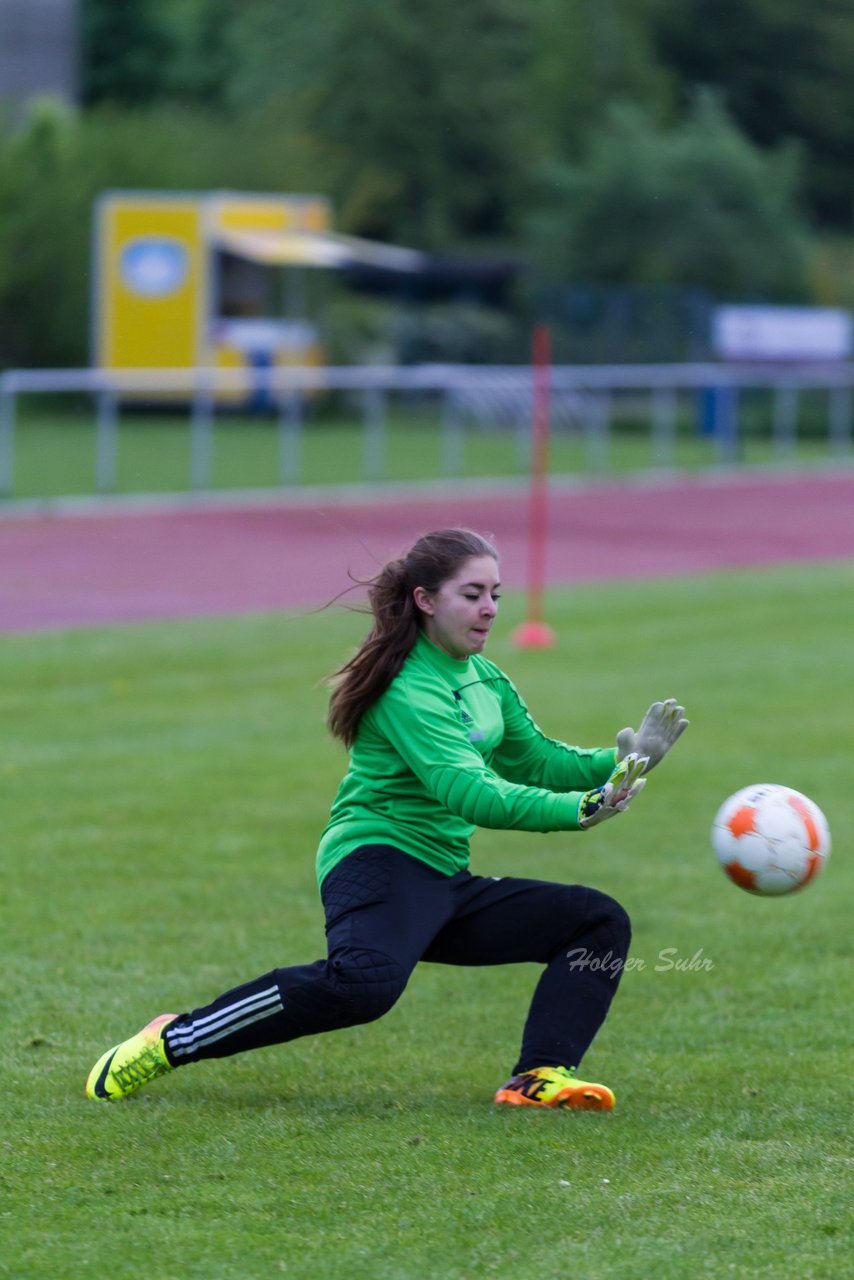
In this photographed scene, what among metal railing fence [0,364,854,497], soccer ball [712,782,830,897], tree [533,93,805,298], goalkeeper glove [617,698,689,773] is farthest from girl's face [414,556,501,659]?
tree [533,93,805,298]

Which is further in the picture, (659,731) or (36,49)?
(36,49)

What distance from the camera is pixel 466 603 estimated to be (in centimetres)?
474

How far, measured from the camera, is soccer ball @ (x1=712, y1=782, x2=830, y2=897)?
499cm

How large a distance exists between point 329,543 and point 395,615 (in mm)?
13885

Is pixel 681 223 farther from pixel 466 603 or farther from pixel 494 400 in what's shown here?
pixel 466 603

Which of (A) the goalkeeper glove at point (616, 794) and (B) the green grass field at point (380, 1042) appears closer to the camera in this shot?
(B) the green grass field at point (380, 1042)

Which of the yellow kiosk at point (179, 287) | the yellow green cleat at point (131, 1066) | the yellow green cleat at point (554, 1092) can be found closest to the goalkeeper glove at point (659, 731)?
the yellow green cleat at point (554, 1092)

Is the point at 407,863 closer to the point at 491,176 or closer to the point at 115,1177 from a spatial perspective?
the point at 115,1177

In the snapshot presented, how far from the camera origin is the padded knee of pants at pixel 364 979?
15.2 ft

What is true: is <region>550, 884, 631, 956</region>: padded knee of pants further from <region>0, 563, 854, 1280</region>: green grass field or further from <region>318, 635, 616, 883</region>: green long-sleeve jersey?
<region>0, 563, 854, 1280</region>: green grass field

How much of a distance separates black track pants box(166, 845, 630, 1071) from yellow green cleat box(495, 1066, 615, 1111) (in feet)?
0.15

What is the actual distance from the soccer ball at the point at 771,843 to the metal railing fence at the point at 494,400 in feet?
55.2

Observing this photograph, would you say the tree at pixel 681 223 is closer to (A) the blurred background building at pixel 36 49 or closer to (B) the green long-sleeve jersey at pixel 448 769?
(A) the blurred background building at pixel 36 49

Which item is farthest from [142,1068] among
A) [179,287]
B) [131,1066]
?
[179,287]
